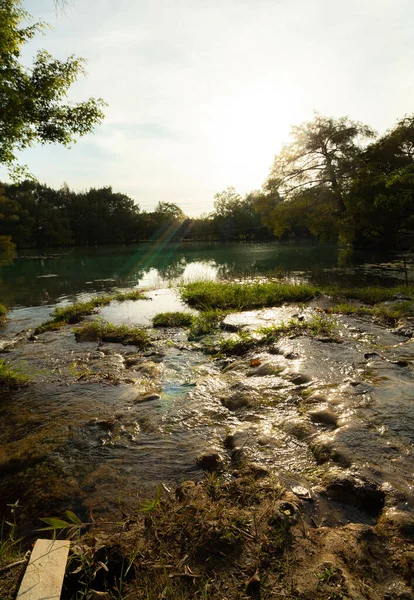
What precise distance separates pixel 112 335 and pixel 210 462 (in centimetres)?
511

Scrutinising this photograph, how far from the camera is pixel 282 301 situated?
10188 millimetres

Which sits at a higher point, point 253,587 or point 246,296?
point 246,296

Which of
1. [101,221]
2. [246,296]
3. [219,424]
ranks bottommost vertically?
[219,424]

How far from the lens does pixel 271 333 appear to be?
659 centimetres

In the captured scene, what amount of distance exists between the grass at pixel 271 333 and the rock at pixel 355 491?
3.51 m

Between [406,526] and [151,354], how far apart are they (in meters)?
4.68

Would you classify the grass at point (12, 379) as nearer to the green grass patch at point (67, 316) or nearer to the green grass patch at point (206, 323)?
the green grass patch at point (206, 323)

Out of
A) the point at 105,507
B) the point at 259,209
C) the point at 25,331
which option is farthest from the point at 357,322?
the point at 259,209

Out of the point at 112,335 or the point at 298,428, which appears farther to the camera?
the point at 112,335

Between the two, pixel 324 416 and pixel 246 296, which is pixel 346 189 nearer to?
pixel 246 296

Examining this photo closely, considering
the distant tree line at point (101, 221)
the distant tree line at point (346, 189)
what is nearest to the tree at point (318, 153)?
the distant tree line at point (346, 189)

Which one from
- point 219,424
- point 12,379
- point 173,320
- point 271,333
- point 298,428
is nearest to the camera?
point 298,428

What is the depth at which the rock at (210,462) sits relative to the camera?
276 centimetres

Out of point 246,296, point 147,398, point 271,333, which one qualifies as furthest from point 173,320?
point 147,398
